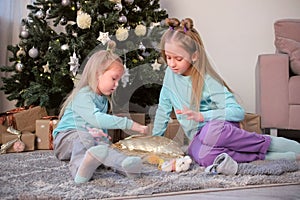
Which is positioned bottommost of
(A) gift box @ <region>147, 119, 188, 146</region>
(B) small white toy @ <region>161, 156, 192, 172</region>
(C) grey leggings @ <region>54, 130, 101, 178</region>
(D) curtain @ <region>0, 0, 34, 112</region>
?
(B) small white toy @ <region>161, 156, 192, 172</region>

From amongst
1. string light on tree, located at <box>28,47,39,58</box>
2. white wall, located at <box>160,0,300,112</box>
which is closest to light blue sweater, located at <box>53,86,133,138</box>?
string light on tree, located at <box>28,47,39,58</box>

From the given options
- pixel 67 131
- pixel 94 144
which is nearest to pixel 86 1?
pixel 67 131

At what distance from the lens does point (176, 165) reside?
1.33 meters

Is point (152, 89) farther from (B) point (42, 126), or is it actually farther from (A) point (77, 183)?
(B) point (42, 126)

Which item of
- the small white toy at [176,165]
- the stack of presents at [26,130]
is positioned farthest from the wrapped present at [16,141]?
the small white toy at [176,165]

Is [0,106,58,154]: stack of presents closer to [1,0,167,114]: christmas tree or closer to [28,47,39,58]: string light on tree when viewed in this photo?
[1,0,167,114]: christmas tree

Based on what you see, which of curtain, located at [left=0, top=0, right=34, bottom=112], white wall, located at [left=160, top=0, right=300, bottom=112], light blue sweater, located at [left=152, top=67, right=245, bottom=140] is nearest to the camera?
light blue sweater, located at [left=152, top=67, right=245, bottom=140]

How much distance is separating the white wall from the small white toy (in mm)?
1580

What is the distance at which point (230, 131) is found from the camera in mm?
1420

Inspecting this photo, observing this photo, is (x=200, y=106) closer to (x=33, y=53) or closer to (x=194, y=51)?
(x=194, y=51)

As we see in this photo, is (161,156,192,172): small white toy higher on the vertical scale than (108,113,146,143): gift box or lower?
lower

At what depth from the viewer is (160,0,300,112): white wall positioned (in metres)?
2.84

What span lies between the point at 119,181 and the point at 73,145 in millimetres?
278

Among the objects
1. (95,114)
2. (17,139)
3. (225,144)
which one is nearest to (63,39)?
(17,139)
